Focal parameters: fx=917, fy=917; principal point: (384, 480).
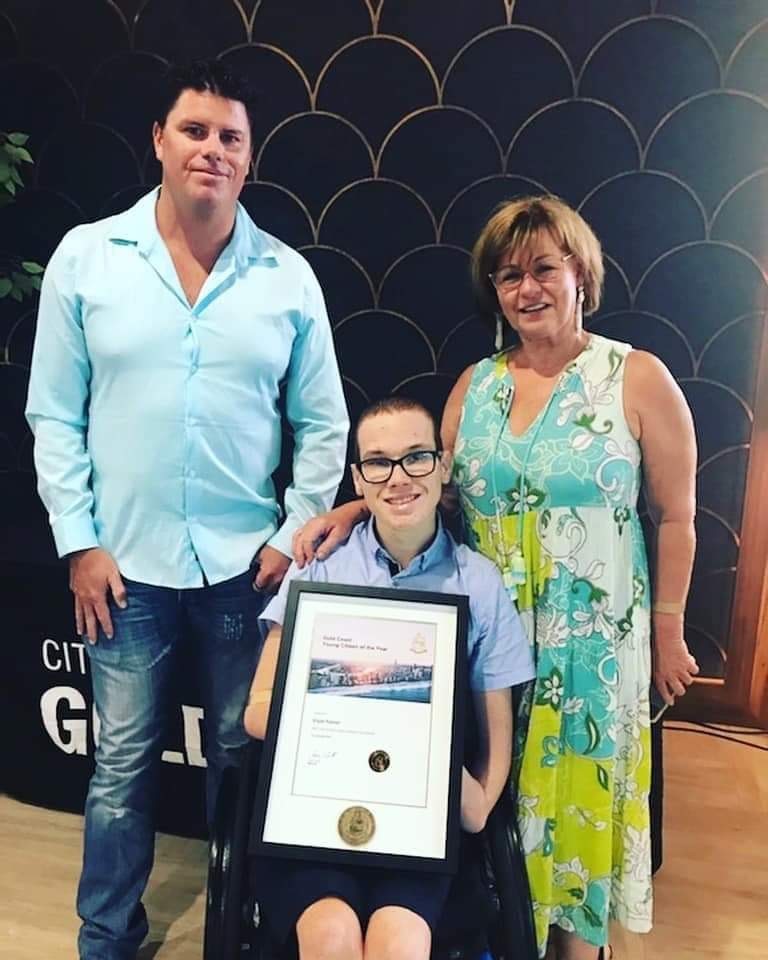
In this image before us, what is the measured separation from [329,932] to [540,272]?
1.01 m

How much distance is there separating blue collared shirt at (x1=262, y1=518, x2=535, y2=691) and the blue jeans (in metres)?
0.18

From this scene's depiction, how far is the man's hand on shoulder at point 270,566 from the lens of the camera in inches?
61.2

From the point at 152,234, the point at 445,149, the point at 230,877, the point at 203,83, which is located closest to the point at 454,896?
the point at 230,877

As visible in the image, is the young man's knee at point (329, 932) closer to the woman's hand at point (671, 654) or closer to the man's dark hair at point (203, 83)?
the woman's hand at point (671, 654)

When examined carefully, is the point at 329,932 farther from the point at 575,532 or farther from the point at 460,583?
the point at 575,532

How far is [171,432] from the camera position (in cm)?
147

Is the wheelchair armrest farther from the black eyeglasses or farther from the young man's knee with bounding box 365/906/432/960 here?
the black eyeglasses

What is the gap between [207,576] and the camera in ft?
5.01

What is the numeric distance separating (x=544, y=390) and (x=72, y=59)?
155cm

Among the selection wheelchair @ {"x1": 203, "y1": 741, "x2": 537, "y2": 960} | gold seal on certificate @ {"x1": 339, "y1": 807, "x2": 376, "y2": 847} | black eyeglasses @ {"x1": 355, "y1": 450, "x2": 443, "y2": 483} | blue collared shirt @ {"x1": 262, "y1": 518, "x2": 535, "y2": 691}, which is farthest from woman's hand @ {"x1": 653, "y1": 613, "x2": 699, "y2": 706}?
gold seal on certificate @ {"x1": 339, "y1": 807, "x2": 376, "y2": 847}

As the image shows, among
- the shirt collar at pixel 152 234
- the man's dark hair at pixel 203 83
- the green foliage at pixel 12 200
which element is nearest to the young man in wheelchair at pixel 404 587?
the shirt collar at pixel 152 234

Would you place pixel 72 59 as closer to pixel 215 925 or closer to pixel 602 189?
pixel 602 189

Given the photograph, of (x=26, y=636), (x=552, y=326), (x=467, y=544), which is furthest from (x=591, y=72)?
(x=26, y=636)

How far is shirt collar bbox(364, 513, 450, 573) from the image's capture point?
1.44m
